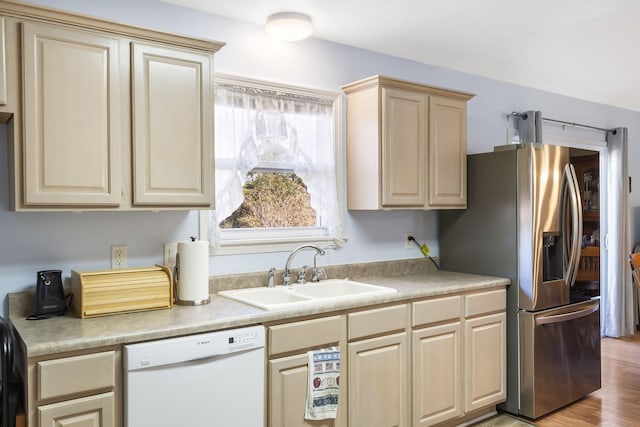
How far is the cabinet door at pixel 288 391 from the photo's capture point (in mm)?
2207

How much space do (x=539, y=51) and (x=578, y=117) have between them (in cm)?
163

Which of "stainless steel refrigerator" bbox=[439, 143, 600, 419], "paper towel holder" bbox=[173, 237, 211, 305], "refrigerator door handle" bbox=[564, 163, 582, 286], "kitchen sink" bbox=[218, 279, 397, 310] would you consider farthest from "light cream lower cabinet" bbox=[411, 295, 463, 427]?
"paper towel holder" bbox=[173, 237, 211, 305]

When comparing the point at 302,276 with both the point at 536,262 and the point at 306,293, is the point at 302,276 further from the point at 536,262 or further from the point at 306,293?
the point at 536,262

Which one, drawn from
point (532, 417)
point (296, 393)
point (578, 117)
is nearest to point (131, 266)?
point (296, 393)

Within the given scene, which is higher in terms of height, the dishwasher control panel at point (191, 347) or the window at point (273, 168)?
the window at point (273, 168)

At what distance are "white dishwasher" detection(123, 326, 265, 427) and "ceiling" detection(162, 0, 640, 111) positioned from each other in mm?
1732

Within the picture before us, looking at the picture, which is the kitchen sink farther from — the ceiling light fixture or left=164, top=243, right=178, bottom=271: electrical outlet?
the ceiling light fixture

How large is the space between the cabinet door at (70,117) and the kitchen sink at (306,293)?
0.86 meters

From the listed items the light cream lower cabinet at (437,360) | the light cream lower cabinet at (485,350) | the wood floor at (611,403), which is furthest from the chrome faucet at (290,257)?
the wood floor at (611,403)

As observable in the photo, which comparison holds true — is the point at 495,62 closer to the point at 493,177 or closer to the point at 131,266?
the point at 493,177

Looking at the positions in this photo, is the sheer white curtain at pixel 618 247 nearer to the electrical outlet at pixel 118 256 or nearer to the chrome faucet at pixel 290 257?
the chrome faucet at pixel 290 257

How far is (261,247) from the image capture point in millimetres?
2891

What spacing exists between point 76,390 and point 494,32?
3.00m

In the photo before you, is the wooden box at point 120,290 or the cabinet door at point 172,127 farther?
the cabinet door at point 172,127
